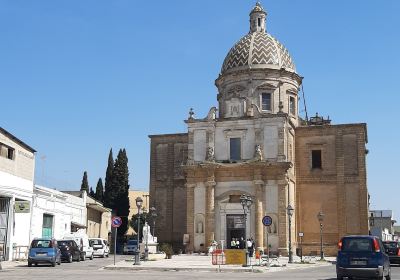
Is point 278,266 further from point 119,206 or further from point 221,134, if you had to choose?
point 119,206

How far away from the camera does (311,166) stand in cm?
5347

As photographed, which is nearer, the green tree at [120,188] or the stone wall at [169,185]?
the stone wall at [169,185]

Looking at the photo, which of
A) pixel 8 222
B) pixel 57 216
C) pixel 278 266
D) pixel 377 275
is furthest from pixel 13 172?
pixel 377 275

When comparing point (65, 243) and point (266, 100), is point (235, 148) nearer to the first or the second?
point (266, 100)

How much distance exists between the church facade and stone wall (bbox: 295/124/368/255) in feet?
0.30

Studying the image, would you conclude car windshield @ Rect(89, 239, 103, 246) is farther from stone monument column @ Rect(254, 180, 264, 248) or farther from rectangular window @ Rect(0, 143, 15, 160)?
stone monument column @ Rect(254, 180, 264, 248)

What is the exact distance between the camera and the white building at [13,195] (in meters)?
35.4

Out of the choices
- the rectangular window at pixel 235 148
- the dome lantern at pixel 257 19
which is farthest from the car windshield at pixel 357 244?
the dome lantern at pixel 257 19

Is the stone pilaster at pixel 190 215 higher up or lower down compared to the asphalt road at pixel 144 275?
higher up

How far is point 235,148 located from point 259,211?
6460mm

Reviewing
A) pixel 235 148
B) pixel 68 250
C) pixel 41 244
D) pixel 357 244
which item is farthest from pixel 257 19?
pixel 357 244

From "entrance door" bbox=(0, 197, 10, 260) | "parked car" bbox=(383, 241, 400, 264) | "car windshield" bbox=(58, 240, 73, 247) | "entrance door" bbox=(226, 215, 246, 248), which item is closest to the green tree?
"entrance door" bbox=(226, 215, 246, 248)

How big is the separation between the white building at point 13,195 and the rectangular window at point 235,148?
64.0 feet

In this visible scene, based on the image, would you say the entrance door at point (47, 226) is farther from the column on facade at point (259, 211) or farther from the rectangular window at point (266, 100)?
the rectangular window at point (266, 100)
